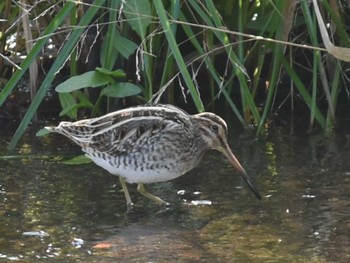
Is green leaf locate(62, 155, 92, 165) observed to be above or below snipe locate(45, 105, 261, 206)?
below

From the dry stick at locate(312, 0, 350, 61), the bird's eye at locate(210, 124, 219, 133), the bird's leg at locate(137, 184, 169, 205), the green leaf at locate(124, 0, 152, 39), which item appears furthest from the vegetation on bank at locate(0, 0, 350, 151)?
the dry stick at locate(312, 0, 350, 61)

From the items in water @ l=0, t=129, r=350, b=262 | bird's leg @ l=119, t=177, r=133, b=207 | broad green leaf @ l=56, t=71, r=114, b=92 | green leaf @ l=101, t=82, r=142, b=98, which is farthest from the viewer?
green leaf @ l=101, t=82, r=142, b=98

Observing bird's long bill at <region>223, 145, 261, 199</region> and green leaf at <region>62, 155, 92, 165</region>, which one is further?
green leaf at <region>62, 155, 92, 165</region>

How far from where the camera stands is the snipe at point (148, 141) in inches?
217

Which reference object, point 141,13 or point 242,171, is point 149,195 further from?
Result: point 141,13

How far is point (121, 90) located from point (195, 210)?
0.98 meters

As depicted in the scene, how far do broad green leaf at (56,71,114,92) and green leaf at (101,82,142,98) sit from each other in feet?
0.16

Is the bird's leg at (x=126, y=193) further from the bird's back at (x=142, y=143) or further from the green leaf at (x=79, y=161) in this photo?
the green leaf at (x=79, y=161)

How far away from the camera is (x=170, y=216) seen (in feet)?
17.6

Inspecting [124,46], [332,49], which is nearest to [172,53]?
[124,46]

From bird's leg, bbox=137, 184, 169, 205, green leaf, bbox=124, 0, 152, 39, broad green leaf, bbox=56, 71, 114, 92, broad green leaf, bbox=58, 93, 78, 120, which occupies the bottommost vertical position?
bird's leg, bbox=137, 184, 169, 205

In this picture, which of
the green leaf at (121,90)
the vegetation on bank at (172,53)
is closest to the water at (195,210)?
the vegetation on bank at (172,53)

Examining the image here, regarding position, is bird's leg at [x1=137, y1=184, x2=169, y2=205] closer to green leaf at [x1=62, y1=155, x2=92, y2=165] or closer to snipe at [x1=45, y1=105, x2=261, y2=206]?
snipe at [x1=45, y1=105, x2=261, y2=206]

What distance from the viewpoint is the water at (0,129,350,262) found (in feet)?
15.7
